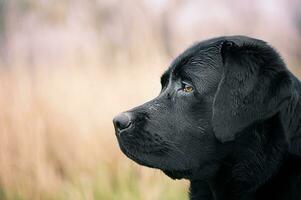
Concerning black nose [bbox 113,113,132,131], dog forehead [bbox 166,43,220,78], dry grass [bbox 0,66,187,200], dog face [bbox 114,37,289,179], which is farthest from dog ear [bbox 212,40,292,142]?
dry grass [bbox 0,66,187,200]

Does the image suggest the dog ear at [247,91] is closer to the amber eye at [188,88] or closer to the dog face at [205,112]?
the dog face at [205,112]

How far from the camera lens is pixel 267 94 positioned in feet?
12.3

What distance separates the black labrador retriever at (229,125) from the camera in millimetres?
3750

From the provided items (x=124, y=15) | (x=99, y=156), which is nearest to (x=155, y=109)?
(x=99, y=156)

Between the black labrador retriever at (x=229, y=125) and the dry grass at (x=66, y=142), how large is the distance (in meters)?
2.23

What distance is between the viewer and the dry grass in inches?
242

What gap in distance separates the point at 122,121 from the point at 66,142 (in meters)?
2.55

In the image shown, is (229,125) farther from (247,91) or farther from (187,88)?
(187,88)

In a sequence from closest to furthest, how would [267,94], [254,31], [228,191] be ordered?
[267,94], [228,191], [254,31]

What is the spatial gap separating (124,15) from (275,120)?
3.67 meters

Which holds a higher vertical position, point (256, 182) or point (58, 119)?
point (256, 182)

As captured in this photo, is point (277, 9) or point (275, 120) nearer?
point (275, 120)

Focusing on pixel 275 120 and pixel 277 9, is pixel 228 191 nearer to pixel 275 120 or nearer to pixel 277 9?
pixel 275 120

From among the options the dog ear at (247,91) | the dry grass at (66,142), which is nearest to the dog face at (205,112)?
the dog ear at (247,91)
